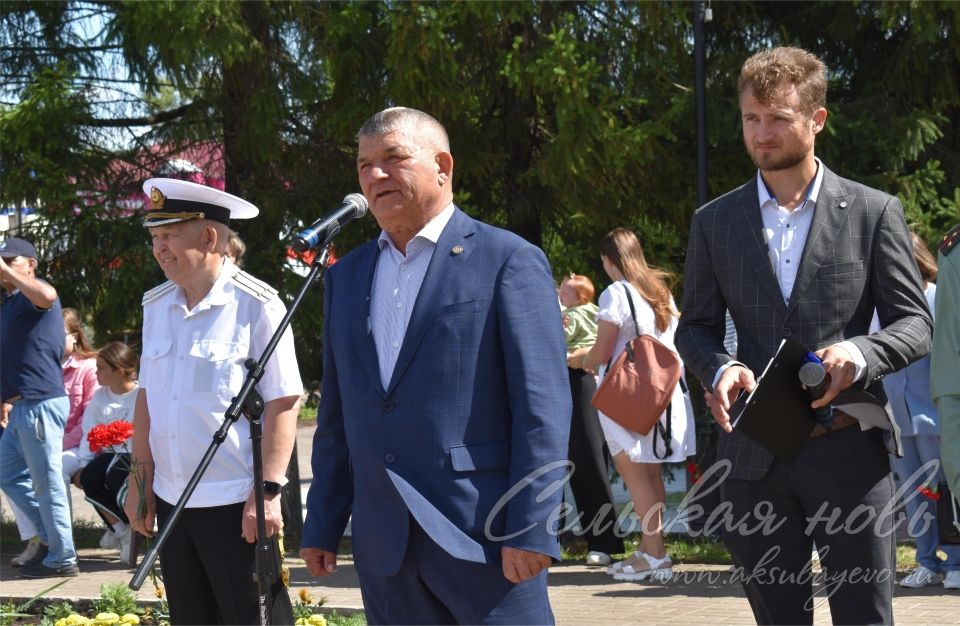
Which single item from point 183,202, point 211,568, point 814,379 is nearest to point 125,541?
point 211,568

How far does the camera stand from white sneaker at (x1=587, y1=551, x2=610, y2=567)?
9.15 metres

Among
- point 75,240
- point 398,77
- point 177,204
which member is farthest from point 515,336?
point 75,240

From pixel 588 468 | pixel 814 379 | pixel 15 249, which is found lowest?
pixel 588 468

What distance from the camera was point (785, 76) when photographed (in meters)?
3.86

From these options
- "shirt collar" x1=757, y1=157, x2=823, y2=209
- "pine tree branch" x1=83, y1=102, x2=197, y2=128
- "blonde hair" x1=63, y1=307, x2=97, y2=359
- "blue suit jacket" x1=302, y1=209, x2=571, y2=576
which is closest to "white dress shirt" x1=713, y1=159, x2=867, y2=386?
"shirt collar" x1=757, y1=157, x2=823, y2=209

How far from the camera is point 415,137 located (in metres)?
3.76

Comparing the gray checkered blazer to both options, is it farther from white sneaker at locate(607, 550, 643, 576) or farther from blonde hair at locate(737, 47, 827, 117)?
white sneaker at locate(607, 550, 643, 576)

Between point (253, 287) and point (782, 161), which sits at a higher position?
point (782, 161)

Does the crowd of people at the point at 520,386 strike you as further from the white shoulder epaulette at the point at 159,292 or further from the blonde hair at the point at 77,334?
the blonde hair at the point at 77,334

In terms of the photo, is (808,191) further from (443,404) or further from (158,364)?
(158,364)

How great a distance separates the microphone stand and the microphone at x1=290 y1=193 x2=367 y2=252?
0.12 feet

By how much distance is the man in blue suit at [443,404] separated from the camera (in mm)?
3531

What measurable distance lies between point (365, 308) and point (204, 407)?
125 cm

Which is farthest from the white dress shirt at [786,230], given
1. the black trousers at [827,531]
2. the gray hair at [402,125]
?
the gray hair at [402,125]
